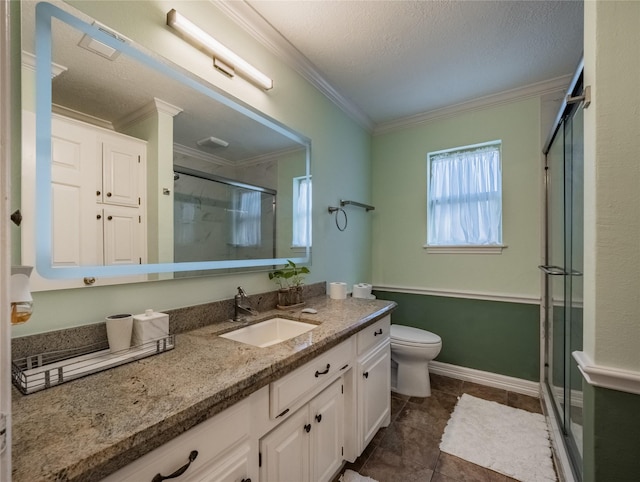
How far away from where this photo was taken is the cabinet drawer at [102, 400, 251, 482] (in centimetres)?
63

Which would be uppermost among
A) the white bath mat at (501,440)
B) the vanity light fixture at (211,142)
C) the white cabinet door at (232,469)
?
the vanity light fixture at (211,142)

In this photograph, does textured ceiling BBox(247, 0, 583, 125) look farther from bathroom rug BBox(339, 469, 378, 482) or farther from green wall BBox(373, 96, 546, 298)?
bathroom rug BBox(339, 469, 378, 482)

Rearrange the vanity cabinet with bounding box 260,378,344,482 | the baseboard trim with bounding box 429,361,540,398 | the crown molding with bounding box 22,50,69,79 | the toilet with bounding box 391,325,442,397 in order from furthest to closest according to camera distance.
→ the baseboard trim with bounding box 429,361,540,398 → the toilet with bounding box 391,325,442,397 → the vanity cabinet with bounding box 260,378,344,482 → the crown molding with bounding box 22,50,69,79

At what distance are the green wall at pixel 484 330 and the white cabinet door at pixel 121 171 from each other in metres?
2.46

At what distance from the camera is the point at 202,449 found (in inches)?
29.6

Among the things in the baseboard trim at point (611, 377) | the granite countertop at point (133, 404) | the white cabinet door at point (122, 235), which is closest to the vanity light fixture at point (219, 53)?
the white cabinet door at point (122, 235)

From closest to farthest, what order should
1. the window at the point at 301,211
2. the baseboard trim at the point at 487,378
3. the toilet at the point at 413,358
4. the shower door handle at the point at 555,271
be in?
the shower door handle at the point at 555,271
the window at the point at 301,211
the toilet at the point at 413,358
the baseboard trim at the point at 487,378

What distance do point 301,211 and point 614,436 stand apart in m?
1.77

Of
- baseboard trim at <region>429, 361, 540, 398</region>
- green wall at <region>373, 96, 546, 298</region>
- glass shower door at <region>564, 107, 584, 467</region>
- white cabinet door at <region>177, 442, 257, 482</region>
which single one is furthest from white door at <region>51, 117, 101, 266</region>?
baseboard trim at <region>429, 361, 540, 398</region>

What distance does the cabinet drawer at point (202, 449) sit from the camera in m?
0.63

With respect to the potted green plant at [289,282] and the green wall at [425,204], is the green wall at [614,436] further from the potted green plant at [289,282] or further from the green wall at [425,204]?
the green wall at [425,204]

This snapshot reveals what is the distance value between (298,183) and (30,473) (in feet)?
5.82

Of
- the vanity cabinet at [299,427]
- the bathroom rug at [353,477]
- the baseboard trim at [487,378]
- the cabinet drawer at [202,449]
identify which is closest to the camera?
the cabinet drawer at [202,449]

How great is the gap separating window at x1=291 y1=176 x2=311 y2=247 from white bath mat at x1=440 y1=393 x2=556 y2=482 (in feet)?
4.96
